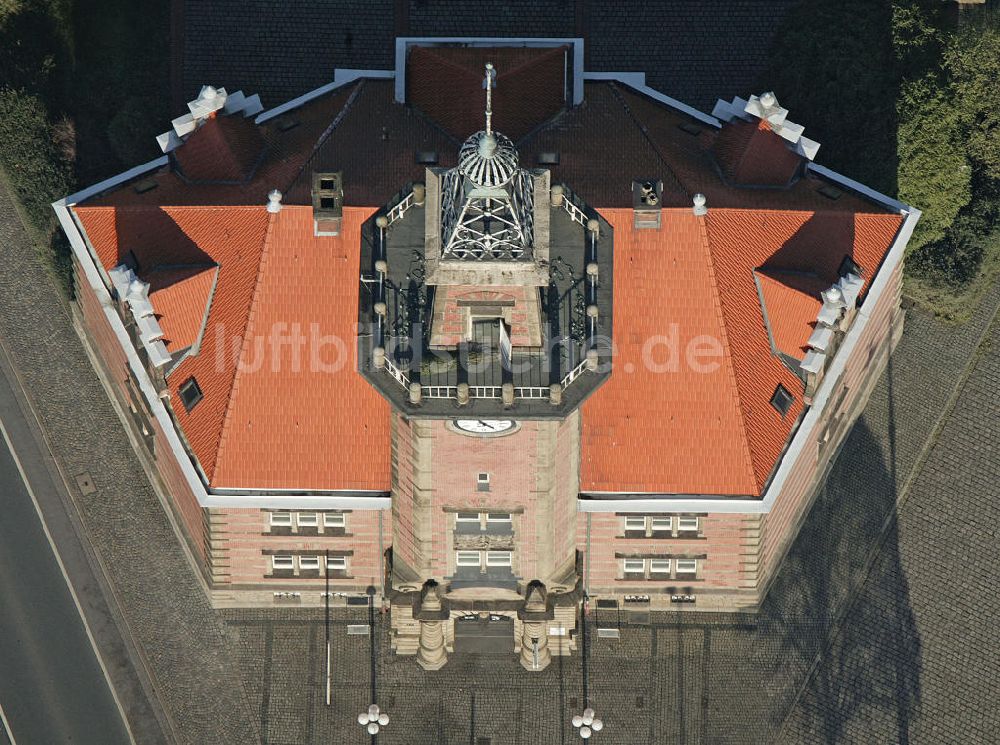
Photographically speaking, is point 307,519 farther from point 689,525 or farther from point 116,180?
point 116,180

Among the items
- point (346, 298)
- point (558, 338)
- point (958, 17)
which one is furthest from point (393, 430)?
point (958, 17)

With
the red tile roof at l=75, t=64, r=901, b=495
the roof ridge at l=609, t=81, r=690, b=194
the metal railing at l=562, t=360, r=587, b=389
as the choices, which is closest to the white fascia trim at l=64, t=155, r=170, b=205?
the red tile roof at l=75, t=64, r=901, b=495

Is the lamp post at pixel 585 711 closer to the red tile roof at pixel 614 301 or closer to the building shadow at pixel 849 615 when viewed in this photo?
the building shadow at pixel 849 615

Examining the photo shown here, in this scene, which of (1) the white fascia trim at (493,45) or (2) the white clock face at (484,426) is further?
(1) the white fascia trim at (493,45)

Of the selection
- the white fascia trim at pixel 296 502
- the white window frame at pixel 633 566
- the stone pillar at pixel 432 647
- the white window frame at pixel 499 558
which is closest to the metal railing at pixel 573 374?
the white window frame at pixel 499 558

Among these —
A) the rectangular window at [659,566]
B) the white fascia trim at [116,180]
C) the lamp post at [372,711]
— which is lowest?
the lamp post at [372,711]

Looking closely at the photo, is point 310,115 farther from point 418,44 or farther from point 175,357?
point 175,357

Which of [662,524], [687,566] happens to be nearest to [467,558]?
[662,524]
